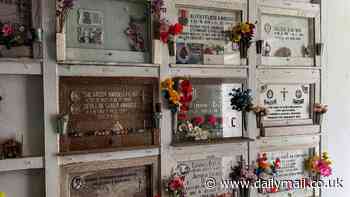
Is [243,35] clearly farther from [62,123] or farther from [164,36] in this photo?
[62,123]

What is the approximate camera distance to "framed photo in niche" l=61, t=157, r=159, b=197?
1.80 m

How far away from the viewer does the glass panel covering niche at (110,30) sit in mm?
1835

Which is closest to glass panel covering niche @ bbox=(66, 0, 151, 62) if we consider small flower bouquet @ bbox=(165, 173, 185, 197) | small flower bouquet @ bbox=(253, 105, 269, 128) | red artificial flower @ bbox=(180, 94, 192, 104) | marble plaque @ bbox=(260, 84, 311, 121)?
red artificial flower @ bbox=(180, 94, 192, 104)

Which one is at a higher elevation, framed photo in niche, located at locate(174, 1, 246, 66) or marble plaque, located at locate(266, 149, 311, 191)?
framed photo in niche, located at locate(174, 1, 246, 66)

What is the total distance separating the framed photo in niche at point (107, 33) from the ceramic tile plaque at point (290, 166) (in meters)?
1.31

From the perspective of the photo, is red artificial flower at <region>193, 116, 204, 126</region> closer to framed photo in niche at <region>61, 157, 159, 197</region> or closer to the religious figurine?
framed photo in niche at <region>61, 157, 159, 197</region>

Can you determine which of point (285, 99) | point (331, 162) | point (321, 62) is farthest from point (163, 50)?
point (331, 162)

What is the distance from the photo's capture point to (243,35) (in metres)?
2.22

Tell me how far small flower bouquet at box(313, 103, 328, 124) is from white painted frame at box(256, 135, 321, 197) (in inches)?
5.5

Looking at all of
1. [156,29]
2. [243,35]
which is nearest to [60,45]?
[156,29]

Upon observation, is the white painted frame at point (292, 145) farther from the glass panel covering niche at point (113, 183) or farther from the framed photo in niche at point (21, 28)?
the framed photo in niche at point (21, 28)

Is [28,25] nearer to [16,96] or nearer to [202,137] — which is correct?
[16,96]

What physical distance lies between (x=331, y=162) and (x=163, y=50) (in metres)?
1.76

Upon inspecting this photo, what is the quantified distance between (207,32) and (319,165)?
4.66 ft
